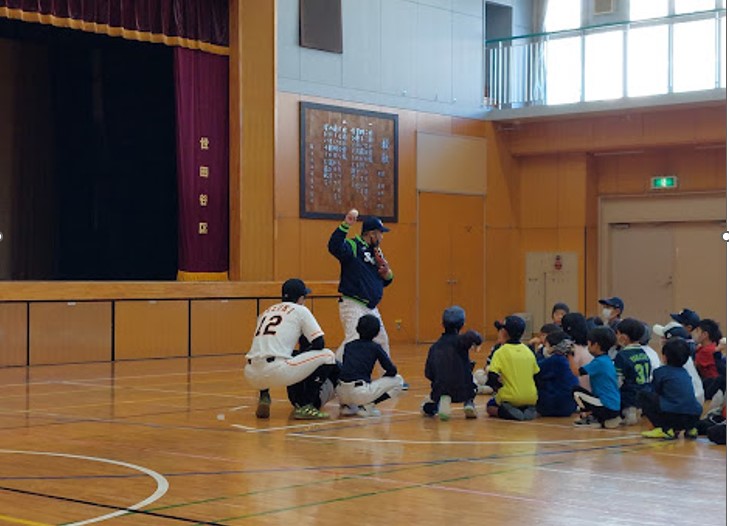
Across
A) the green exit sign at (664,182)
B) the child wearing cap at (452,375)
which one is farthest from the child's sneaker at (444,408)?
the green exit sign at (664,182)

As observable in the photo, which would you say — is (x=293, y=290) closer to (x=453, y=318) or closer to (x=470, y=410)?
(x=453, y=318)

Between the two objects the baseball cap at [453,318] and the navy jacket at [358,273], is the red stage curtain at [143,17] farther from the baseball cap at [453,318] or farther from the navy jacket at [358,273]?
the baseball cap at [453,318]

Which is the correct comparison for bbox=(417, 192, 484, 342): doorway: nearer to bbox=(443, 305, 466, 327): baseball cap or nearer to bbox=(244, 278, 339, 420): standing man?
bbox=(443, 305, 466, 327): baseball cap

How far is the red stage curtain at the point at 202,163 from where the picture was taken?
21359mm

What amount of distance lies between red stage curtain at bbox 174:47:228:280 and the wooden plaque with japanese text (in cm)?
187

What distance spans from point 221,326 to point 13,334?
151 inches

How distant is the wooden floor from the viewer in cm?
664

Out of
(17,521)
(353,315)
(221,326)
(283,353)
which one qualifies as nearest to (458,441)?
(283,353)

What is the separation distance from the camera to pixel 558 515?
6594mm

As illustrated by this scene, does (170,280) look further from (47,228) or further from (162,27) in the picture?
(162,27)

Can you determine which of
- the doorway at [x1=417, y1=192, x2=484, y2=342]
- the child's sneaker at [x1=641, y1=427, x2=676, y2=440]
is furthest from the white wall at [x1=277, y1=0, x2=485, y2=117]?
the child's sneaker at [x1=641, y1=427, x2=676, y2=440]

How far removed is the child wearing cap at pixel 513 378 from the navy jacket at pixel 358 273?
7.68 feet

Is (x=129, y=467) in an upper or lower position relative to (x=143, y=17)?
lower

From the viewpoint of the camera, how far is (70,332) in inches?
746
